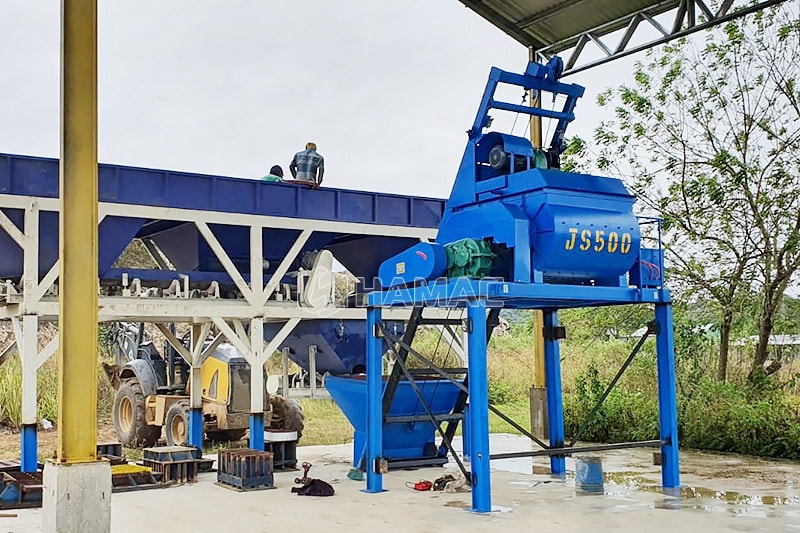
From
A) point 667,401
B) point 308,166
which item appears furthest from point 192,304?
point 667,401

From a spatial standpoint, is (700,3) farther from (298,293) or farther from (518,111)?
(298,293)

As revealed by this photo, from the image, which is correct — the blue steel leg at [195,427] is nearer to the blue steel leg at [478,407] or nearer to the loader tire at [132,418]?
the loader tire at [132,418]

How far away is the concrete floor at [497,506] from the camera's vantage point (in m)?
9.18

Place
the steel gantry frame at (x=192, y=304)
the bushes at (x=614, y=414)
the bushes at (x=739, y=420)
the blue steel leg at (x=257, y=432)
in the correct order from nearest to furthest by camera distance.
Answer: the steel gantry frame at (x=192, y=304) → the blue steel leg at (x=257, y=432) → the bushes at (x=739, y=420) → the bushes at (x=614, y=414)

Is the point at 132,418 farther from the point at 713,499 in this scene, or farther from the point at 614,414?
the point at 713,499

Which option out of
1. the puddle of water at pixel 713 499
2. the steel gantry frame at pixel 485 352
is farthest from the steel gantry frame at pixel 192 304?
the puddle of water at pixel 713 499

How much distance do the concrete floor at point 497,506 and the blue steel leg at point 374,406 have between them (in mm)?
271

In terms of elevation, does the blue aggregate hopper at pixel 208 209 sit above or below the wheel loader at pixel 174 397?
above

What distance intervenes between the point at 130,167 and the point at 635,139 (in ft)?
34.9

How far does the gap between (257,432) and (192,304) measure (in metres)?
2.07

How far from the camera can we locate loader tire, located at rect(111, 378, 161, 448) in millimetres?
16594

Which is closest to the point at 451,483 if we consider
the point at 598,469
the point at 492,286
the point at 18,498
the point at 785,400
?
the point at 598,469

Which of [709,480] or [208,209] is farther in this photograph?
[208,209]

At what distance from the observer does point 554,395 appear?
41.3 ft
